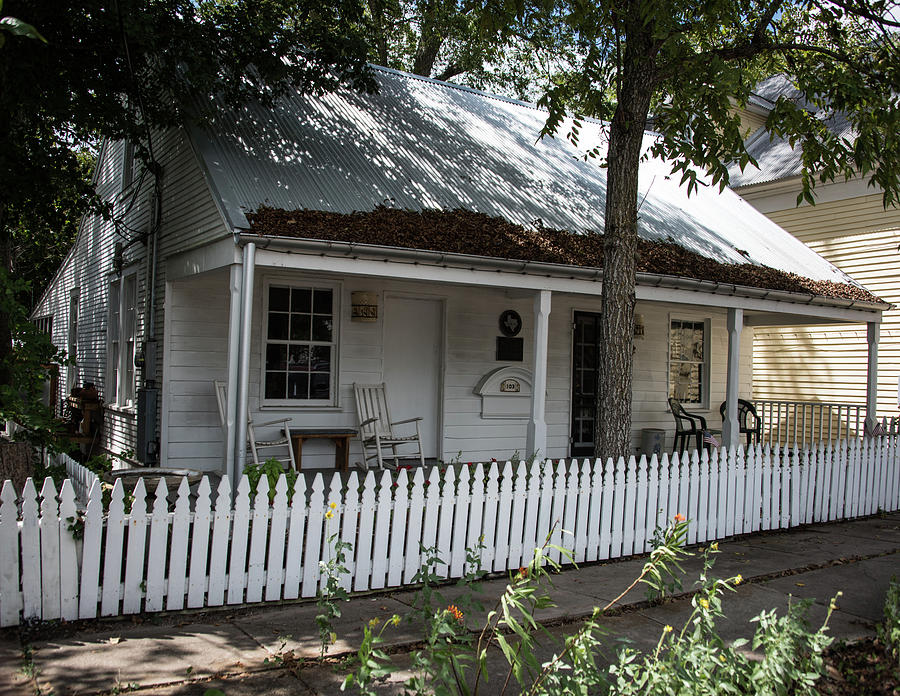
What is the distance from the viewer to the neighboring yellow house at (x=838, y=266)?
46.4 ft

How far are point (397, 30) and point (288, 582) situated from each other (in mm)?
17649

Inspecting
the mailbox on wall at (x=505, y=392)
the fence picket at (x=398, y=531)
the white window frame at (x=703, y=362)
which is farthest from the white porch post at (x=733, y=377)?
the fence picket at (x=398, y=531)

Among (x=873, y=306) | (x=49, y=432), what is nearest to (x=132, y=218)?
(x=49, y=432)

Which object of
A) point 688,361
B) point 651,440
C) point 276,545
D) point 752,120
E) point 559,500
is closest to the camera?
point 276,545

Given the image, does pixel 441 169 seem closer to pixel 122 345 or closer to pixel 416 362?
pixel 416 362

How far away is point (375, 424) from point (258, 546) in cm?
443

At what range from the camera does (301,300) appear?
30.8 feet

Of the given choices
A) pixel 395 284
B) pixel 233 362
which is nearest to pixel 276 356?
pixel 395 284

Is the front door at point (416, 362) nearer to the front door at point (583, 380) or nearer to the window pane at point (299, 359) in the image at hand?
the window pane at point (299, 359)

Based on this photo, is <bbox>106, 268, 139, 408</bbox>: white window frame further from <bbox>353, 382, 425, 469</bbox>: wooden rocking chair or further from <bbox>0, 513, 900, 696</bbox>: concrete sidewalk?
<bbox>0, 513, 900, 696</bbox>: concrete sidewalk

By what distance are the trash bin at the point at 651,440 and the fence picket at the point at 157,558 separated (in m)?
8.72

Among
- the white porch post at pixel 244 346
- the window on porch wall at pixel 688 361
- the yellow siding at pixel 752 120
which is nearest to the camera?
the white porch post at pixel 244 346

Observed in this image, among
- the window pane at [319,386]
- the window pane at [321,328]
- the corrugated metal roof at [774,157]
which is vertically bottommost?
the window pane at [319,386]

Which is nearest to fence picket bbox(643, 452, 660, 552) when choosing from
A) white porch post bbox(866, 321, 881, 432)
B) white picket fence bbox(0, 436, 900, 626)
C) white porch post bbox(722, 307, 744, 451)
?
white picket fence bbox(0, 436, 900, 626)
